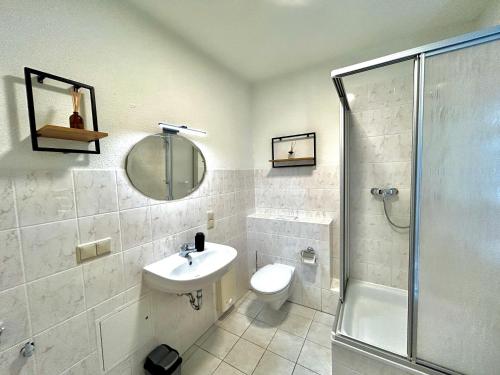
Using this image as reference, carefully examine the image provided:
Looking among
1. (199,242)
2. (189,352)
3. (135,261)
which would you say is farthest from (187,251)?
(189,352)

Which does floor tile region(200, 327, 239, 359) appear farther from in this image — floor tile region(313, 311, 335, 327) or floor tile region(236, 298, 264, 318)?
floor tile region(313, 311, 335, 327)

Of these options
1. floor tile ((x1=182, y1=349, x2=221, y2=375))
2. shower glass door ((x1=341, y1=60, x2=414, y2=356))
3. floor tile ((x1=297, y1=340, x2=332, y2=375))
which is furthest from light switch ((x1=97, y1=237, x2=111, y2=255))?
shower glass door ((x1=341, y1=60, x2=414, y2=356))

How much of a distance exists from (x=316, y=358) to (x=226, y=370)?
2.27ft

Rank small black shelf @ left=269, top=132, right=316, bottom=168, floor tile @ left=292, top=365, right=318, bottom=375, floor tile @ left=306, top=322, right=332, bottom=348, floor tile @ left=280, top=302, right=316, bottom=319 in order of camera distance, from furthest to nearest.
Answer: small black shelf @ left=269, top=132, right=316, bottom=168 → floor tile @ left=280, top=302, right=316, bottom=319 → floor tile @ left=306, top=322, right=332, bottom=348 → floor tile @ left=292, top=365, right=318, bottom=375

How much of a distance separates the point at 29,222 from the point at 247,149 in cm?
191

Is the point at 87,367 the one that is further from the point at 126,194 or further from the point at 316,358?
the point at 316,358

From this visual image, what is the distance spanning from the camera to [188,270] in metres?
1.46

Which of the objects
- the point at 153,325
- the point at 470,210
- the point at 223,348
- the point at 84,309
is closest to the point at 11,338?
the point at 84,309

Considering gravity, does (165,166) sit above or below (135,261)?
above

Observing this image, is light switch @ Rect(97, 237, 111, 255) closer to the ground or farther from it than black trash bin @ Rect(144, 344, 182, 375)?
farther from it

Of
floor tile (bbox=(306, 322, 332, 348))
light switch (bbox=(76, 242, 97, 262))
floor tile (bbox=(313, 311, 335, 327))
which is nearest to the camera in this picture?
light switch (bbox=(76, 242, 97, 262))

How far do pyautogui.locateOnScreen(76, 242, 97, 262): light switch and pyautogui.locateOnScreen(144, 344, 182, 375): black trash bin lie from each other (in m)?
0.81

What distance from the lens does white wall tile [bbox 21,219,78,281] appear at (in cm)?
88

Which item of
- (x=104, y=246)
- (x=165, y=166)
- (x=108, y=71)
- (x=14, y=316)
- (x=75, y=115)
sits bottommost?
(x=14, y=316)
